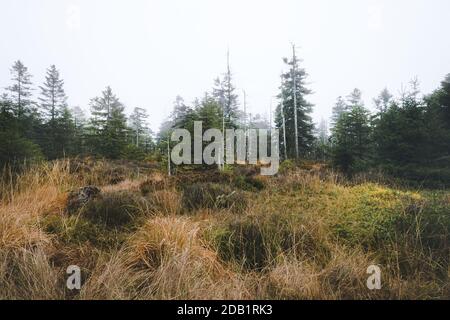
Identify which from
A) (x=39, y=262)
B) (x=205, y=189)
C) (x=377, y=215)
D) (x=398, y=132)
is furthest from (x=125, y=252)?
(x=398, y=132)

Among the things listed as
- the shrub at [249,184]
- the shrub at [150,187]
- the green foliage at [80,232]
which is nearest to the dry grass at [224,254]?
the green foliage at [80,232]

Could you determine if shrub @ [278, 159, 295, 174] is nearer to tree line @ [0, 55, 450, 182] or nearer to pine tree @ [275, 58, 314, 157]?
tree line @ [0, 55, 450, 182]

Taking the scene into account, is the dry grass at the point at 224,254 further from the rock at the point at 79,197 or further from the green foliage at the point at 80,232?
the rock at the point at 79,197

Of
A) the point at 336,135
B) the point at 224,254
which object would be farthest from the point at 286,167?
the point at 224,254

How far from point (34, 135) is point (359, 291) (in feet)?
80.9

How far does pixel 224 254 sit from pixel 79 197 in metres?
2.67

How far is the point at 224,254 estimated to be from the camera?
9.50 ft

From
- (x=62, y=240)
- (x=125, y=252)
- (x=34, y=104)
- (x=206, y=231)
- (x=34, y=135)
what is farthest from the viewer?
(x=34, y=104)

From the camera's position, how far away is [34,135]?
2097 centimetres

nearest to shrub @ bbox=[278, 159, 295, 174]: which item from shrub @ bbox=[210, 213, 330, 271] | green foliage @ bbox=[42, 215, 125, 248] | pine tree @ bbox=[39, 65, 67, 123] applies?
shrub @ bbox=[210, 213, 330, 271]

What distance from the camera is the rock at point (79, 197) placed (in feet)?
13.1

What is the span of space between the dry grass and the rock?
0.13 m

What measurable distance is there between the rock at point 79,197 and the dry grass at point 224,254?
13 cm
